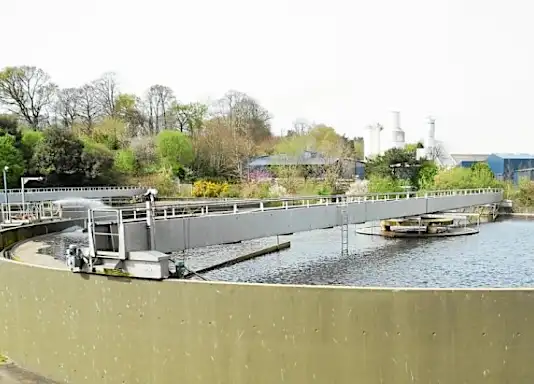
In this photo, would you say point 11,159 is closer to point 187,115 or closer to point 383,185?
point 187,115

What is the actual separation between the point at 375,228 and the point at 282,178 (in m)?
19.2

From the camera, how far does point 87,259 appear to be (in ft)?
29.4

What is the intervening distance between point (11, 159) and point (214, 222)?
39.7 m

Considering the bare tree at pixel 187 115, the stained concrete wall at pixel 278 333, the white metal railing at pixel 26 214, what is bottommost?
the stained concrete wall at pixel 278 333

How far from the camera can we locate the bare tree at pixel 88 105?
7394 centimetres

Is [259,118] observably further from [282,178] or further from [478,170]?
[478,170]

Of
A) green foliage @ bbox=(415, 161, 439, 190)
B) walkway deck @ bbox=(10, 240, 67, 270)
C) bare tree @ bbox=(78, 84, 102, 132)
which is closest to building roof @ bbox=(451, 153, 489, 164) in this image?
green foliage @ bbox=(415, 161, 439, 190)

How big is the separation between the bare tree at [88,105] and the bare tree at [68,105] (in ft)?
1.87

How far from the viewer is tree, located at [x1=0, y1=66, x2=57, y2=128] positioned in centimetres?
6394

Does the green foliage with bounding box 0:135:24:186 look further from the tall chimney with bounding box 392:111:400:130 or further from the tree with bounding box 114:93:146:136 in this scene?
the tall chimney with bounding box 392:111:400:130

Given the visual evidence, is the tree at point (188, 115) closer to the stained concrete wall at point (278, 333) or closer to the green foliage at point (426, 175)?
the green foliage at point (426, 175)

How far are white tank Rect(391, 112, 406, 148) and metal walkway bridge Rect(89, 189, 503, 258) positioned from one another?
178 feet

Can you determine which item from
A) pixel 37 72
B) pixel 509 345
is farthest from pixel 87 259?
pixel 37 72

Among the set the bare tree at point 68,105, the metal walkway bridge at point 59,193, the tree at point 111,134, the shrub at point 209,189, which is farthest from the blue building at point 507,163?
the bare tree at point 68,105
